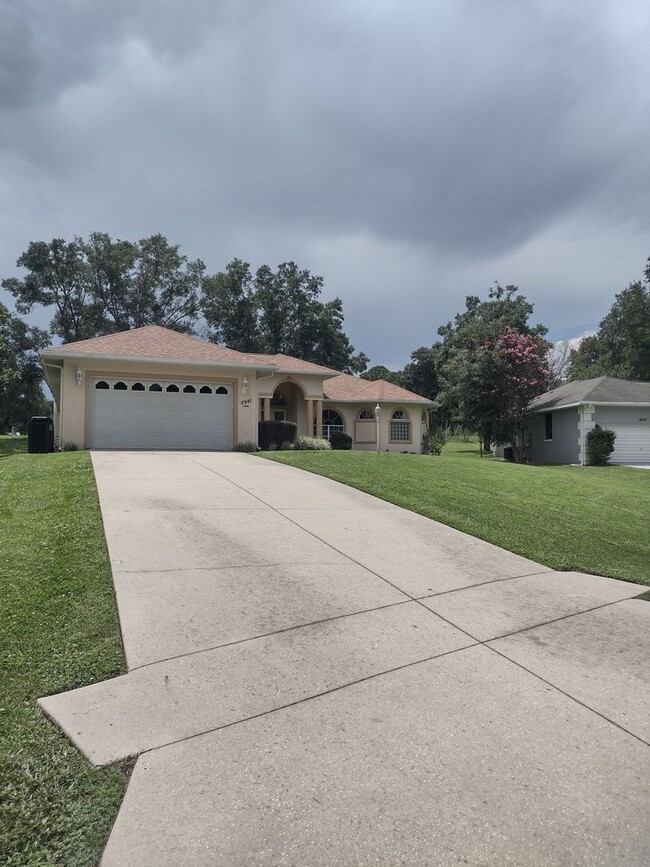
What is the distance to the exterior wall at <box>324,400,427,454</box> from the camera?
86.0ft

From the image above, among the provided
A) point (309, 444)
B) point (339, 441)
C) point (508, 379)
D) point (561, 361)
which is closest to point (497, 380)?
point (508, 379)

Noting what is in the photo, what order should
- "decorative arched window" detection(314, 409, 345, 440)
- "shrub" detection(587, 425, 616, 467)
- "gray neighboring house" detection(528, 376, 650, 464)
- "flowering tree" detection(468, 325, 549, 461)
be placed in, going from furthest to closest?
"decorative arched window" detection(314, 409, 345, 440), "flowering tree" detection(468, 325, 549, 461), "gray neighboring house" detection(528, 376, 650, 464), "shrub" detection(587, 425, 616, 467)

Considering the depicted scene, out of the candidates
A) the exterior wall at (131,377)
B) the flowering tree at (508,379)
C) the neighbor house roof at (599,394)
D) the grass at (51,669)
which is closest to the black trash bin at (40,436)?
the exterior wall at (131,377)

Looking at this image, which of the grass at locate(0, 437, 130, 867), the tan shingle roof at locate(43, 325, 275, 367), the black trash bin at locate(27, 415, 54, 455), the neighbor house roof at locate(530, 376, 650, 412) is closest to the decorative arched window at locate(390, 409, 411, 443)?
the neighbor house roof at locate(530, 376, 650, 412)

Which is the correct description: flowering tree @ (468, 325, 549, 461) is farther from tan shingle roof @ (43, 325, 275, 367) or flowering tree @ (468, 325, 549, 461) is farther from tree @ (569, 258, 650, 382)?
tree @ (569, 258, 650, 382)

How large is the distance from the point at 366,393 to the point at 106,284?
24725 mm

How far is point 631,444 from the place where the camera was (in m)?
22.1

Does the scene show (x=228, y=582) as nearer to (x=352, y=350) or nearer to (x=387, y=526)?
(x=387, y=526)

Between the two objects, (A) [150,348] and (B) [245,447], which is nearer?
(A) [150,348]

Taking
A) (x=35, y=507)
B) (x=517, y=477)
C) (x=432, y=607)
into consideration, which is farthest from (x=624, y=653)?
(x=517, y=477)

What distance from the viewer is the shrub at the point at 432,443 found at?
26266 millimetres

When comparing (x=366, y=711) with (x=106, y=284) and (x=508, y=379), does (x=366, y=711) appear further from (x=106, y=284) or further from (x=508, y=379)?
(x=106, y=284)

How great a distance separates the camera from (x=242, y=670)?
3279 millimetres

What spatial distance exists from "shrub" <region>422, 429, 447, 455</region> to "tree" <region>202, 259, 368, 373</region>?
17.6 metres
